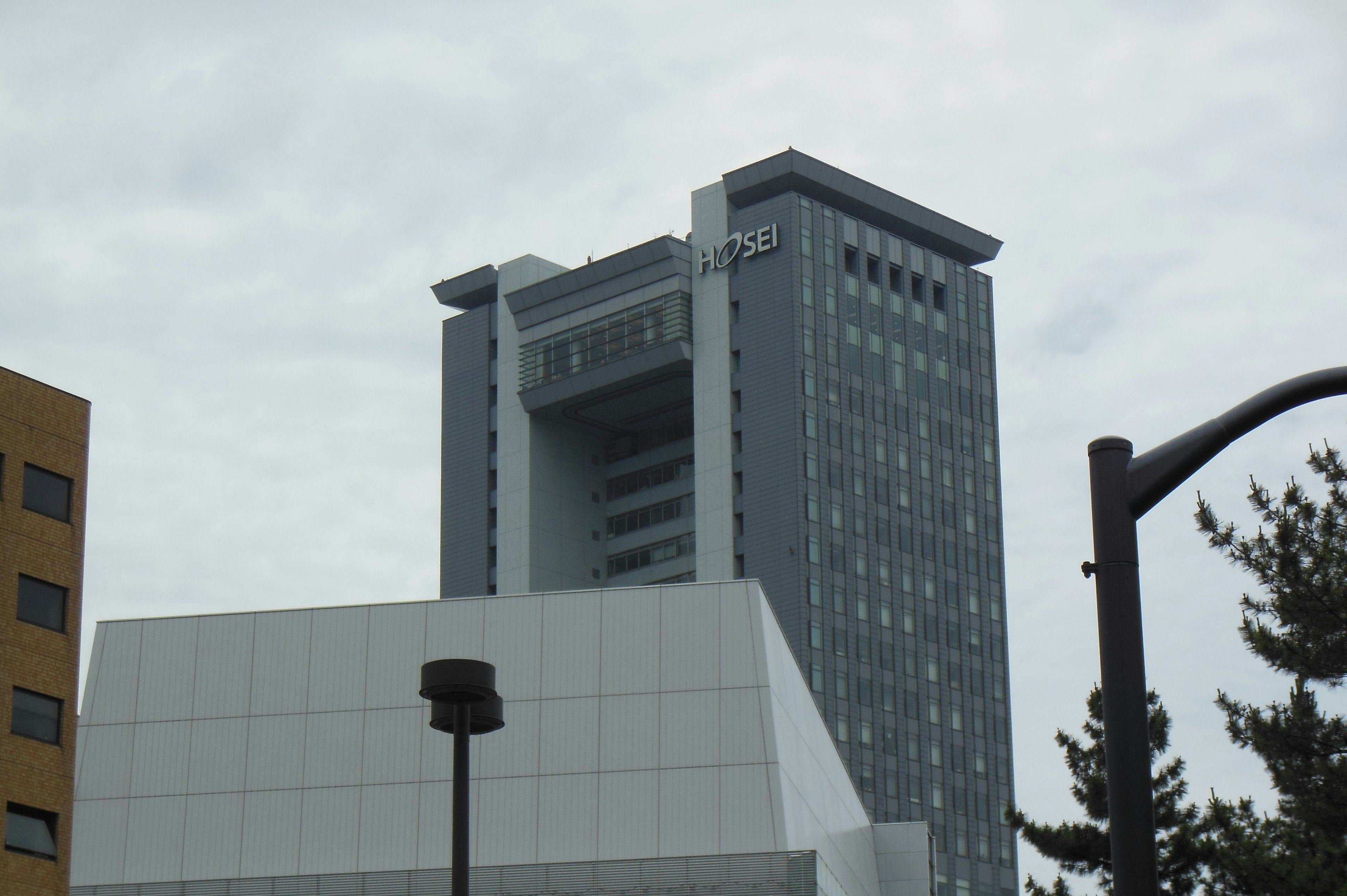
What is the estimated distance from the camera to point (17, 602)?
A: 4666cm

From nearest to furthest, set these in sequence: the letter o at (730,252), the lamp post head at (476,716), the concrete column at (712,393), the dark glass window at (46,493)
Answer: the lamp post head at (476,716), the dark glass window at (46,493), the concrete column at (712,393), the letter o at (730,252)

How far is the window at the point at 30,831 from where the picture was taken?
4494cm

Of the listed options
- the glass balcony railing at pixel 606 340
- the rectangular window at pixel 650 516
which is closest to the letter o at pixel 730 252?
the glass balcony railing at pixel 606 340

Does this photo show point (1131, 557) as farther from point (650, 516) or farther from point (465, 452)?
point (465, 452)

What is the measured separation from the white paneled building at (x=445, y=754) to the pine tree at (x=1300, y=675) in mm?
12374

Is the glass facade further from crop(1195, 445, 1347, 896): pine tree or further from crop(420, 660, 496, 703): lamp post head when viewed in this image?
crop(420, 660, 496, 703): lamp post head

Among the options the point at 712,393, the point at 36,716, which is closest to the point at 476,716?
the point at 36,716

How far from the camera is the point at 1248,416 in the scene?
8.79 m

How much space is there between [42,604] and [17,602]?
3.12 ft

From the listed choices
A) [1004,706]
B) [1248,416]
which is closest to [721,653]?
[1248,416]

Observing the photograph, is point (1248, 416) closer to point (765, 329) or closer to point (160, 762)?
point (160, 762)

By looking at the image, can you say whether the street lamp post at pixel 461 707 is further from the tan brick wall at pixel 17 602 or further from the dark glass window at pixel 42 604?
the dark glass window at pixel 42 604

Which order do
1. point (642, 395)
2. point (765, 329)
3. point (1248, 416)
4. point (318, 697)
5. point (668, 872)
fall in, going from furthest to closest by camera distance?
1. point (642, 395)
2. point (765, 329)
3. point (318, 697)
4. point (668, 872)
5. point (1248, 416)

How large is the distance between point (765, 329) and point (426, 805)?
102340mm
